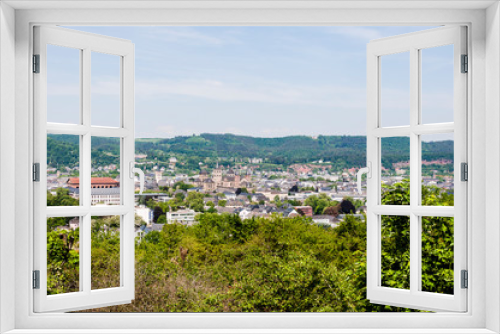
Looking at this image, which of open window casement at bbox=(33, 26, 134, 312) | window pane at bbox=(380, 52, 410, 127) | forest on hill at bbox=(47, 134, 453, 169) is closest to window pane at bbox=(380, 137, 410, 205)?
window pane at bbox=(380, 52, 410, 127)

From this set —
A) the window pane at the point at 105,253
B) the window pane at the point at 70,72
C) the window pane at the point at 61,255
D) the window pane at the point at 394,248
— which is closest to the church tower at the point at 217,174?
Result: the window pane at the point at 105,253

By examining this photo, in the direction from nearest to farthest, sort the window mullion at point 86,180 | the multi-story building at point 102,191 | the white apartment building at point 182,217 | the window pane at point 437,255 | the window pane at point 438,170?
1. the window mullion at point 86,180
2. the multi-story building at point 102,191
3. the window pane at point 437,255
4. the window pane at point 438,170
5. the white apartment building at point 182,217

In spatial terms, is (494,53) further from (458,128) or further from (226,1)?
(226,1)

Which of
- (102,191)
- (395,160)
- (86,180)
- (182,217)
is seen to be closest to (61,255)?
(102,191)

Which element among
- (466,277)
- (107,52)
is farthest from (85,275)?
(466,277)

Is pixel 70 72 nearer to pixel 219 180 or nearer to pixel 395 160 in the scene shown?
pixel 219 180

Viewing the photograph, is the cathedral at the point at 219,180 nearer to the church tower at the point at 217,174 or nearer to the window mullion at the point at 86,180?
the church tower at the point at 217,174

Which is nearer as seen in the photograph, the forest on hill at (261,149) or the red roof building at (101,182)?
the red roof building at (101,182)
